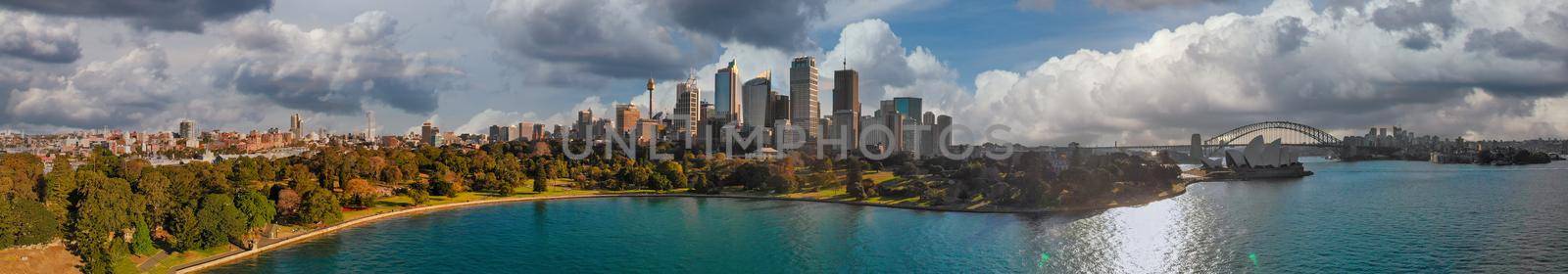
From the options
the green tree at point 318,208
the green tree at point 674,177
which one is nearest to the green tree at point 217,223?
the green tree at point 318,208

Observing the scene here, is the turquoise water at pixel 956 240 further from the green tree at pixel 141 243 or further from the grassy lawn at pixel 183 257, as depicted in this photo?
the green tree at pixel 141 243

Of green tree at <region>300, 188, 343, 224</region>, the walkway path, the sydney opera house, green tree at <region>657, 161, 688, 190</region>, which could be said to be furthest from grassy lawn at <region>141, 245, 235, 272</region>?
the sydney opera house

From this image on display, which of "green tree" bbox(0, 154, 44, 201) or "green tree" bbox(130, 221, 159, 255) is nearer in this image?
"green tree" bbox(130, 221, 159, 255)

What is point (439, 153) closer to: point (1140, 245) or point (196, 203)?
point (196, 203)

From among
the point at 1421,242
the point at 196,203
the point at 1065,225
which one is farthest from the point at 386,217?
the point at 1421,242

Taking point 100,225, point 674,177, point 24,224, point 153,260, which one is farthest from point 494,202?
point 24,224

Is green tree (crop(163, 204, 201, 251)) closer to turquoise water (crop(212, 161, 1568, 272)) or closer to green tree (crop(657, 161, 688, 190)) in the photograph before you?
turquoise water (crop(212, 161, 1568, 272))
